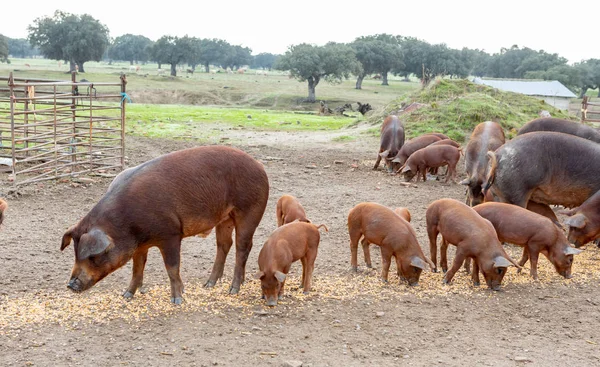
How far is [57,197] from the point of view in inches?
457

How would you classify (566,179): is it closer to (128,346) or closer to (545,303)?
(545,303)

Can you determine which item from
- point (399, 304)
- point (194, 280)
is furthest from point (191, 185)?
point (399, 304)

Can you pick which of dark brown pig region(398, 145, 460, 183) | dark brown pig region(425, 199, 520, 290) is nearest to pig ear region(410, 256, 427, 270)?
dark brown pig region(425, 199, 520, 290)

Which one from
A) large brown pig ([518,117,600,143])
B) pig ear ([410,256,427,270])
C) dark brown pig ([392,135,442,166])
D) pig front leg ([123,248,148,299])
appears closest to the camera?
pig front leg ([123,248,148,299])

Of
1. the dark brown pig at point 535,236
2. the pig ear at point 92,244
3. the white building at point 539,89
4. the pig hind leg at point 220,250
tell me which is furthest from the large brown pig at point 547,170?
the white building at point 539,89

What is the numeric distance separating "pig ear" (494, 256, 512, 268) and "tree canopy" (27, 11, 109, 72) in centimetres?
6729

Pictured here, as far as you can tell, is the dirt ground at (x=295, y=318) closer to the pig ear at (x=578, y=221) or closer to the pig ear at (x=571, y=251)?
the pig ear at (x=571, y=251)

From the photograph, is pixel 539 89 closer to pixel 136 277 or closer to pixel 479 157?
pixel 479 157

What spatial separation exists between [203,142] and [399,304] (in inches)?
571

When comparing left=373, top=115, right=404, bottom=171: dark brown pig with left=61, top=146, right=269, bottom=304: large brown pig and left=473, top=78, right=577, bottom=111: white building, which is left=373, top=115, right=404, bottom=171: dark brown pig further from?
left=473, top=78, right=577, bottom=111: white building

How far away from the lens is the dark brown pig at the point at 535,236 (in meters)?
7.62

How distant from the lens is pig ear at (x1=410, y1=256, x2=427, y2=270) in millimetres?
7109

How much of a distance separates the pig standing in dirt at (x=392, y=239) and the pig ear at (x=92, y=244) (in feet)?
10.2

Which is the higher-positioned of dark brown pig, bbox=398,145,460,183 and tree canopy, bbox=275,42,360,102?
tree canopy, bbox=275,42,360,102
